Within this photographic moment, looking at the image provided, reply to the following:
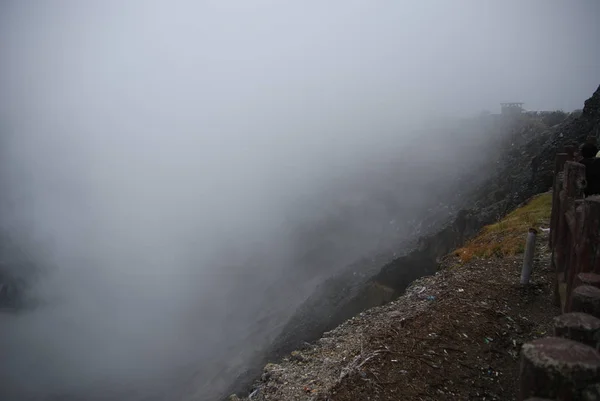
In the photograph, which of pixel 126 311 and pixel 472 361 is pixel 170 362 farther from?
pixel 472 361

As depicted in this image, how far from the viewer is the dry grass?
11758 millimetres

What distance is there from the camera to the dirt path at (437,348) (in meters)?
6.05

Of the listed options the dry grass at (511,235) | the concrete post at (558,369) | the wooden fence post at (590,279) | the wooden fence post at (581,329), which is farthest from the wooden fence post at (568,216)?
the dry grass at (511,235)

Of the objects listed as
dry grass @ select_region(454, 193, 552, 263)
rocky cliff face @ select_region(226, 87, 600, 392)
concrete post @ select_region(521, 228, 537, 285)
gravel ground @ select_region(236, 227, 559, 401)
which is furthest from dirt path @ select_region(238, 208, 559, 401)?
rocky cliff face @ select_region(226, 87, 600, 392)

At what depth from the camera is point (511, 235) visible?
43.3 feet

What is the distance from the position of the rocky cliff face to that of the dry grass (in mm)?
3982

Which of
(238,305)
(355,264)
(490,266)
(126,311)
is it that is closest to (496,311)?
(490,266)

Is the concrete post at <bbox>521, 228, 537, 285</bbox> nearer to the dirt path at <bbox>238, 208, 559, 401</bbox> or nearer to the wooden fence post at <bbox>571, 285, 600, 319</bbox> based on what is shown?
the dirt path at <bbox>238, 208, 559, 401</bbox>

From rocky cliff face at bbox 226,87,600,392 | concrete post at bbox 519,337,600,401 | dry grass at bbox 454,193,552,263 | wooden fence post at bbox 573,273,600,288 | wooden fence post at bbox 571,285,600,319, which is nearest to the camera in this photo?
concrete post at bbox 519,337,600,401

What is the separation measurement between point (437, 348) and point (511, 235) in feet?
27.7

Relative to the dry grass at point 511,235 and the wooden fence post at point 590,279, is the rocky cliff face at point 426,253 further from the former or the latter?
the wooden fence post at point 590,279

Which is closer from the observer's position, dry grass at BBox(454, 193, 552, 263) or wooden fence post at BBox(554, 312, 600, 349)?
wooden fence post at BBox(554, 312, 600, 349)

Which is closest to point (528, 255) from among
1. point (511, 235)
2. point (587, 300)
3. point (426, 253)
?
point (587, 300)

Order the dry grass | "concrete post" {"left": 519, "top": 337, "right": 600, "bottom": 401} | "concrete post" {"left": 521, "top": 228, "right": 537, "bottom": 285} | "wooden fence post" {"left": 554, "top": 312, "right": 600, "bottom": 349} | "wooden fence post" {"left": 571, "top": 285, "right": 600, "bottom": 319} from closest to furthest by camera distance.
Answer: "concrete post" {"left": 519, "top": 337, "right": 600, "bottom": 401} → "wooden fence post" {"left": 554, "top": 312, "right": 600, "bottom": 349} → "wooden fence post" {"left": 571, "top": 285, "right": 600, "bottom": 319} → "concrete post" {"left": 521, "top": 228, "right": 537, "bottom": 285} → the dry grass
